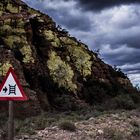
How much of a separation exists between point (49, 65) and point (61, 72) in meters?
0.95

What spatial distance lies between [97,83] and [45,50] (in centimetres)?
458

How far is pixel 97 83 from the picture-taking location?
32719 millimetres

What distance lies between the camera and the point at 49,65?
29734 millimetres

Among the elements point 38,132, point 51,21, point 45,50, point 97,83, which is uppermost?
point 51,21

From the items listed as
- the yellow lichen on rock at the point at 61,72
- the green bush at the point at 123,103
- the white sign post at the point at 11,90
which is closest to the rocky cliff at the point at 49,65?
the yellow lichen on rock at the point at 61,72

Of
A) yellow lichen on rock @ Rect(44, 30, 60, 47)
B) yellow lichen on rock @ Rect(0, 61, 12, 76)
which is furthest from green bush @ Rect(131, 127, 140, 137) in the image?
yellow lichen on rock @ Rect(44, 30, 60, 47)

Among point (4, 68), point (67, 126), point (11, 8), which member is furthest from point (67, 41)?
point (67, 126)

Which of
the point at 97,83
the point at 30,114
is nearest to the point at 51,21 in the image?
the point at 97,83

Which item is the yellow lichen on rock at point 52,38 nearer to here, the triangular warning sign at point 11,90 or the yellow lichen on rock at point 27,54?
the yellow lichen on rock at point 27,54

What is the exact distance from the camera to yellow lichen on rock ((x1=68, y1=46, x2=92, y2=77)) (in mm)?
32531

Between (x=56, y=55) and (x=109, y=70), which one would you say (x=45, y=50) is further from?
(x=109, y=70)

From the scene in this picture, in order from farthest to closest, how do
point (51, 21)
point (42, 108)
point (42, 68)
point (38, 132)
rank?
point (51, 21)
point (42, 68)
point (42, 108)
point (38, 132)

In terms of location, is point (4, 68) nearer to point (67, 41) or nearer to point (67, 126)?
point (67, 41)

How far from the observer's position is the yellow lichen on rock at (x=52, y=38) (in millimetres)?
31844
